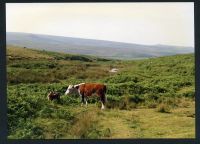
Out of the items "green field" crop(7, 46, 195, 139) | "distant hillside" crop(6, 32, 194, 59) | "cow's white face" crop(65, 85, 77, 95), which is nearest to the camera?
"green field" crop(7, 46, 195, 139)

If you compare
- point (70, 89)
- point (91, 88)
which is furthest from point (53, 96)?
point (91, 88)

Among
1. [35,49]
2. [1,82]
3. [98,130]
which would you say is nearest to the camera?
[1,82]

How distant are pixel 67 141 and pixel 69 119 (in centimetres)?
95

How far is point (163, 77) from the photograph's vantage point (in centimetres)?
1087

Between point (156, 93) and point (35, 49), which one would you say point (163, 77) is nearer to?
point (156, 93)

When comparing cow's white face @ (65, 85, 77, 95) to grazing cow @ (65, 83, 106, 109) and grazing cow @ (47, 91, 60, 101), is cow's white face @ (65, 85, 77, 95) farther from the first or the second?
grazing cow @ (47, 91, 60, 101)

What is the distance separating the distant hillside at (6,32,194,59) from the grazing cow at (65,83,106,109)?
656 millimetres

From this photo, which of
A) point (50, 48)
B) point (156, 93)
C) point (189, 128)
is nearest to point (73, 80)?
point (50, 48)

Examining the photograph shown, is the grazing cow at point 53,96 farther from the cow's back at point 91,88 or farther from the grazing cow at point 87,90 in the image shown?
the cow's back at point 91,88

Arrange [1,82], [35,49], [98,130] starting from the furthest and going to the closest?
[35,49]
[98,130]
[1,82]

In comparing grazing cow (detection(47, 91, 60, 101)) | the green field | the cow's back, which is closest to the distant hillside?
the green field

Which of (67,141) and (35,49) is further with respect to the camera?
(35,49)

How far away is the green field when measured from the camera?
9.80 m

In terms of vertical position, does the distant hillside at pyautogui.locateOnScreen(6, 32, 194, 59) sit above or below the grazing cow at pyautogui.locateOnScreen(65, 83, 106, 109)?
above
